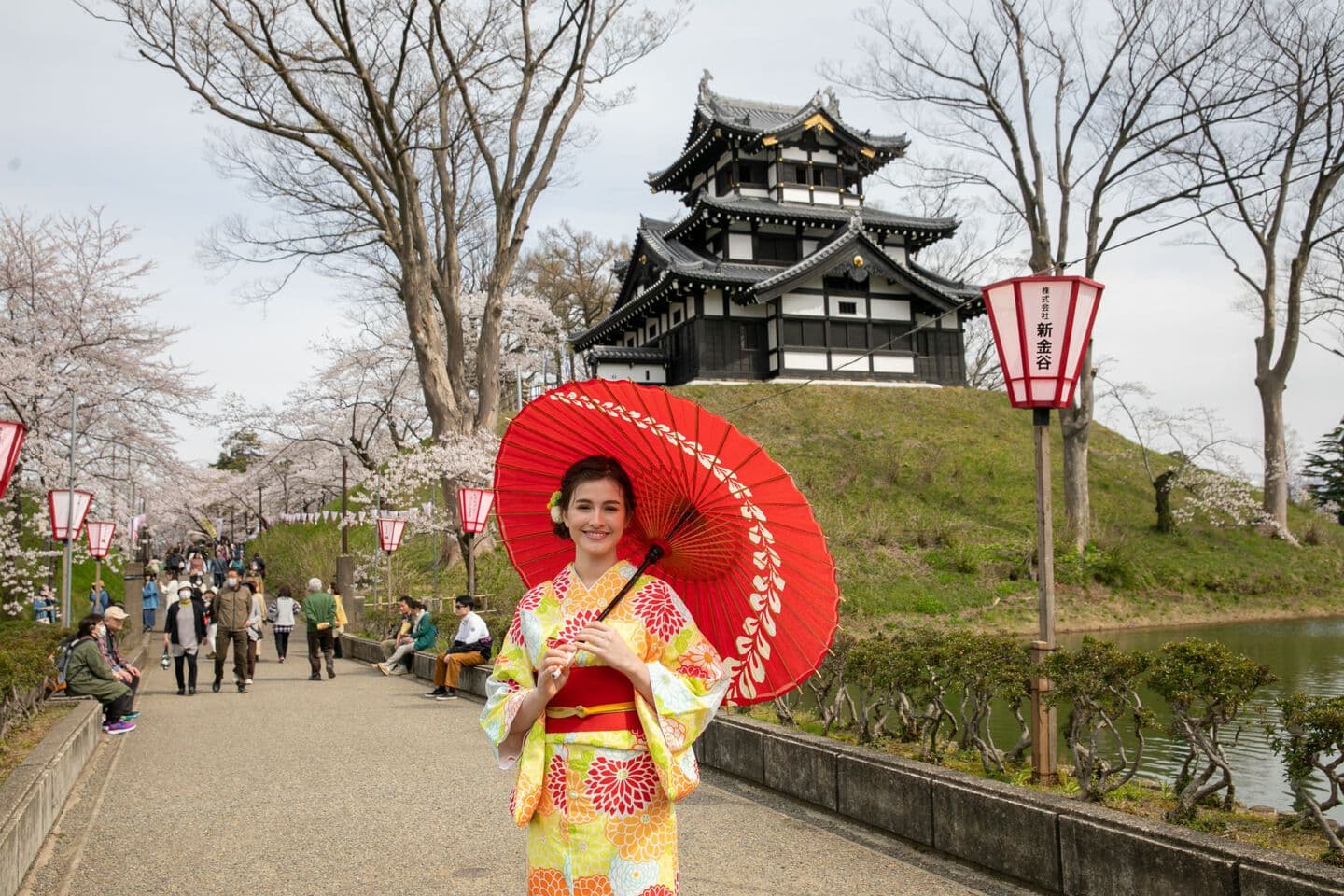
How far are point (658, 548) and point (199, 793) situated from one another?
5.89 m

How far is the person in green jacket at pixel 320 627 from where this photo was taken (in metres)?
15.4

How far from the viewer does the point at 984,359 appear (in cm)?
4462

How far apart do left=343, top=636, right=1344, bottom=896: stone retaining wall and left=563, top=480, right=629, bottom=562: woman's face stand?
2.61 m

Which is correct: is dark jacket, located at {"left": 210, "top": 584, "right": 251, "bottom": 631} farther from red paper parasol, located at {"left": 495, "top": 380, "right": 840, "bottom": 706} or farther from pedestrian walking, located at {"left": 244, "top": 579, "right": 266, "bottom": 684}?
red paper parasol, located at {"left": 495, "top": 380, "right": 840, "bottom": 706}

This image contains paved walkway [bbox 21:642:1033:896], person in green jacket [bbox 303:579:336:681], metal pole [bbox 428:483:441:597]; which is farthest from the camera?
metal pole [bbox 428:483:441:597]

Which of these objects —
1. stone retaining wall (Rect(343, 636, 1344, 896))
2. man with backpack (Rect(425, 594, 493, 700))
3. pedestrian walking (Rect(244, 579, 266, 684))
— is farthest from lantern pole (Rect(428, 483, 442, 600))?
stone retaining wall (Rect(343, 636, 1344, 896))

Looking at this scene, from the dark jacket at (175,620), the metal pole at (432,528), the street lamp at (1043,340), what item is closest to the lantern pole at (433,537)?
the metal pole at (432,528)

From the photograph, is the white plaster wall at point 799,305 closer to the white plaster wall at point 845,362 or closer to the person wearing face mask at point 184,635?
the white plaster wall at point 845,362

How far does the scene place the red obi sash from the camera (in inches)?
112

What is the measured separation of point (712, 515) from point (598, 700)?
→ 2.14 ft

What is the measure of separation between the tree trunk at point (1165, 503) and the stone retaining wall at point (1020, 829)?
23369 millimetres

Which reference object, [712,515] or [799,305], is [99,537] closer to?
[799,305]

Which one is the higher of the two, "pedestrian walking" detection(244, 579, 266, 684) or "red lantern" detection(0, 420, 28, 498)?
"red lantern" detection(0, 420, 28, 498)

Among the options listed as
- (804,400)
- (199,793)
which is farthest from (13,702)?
(804,400)
